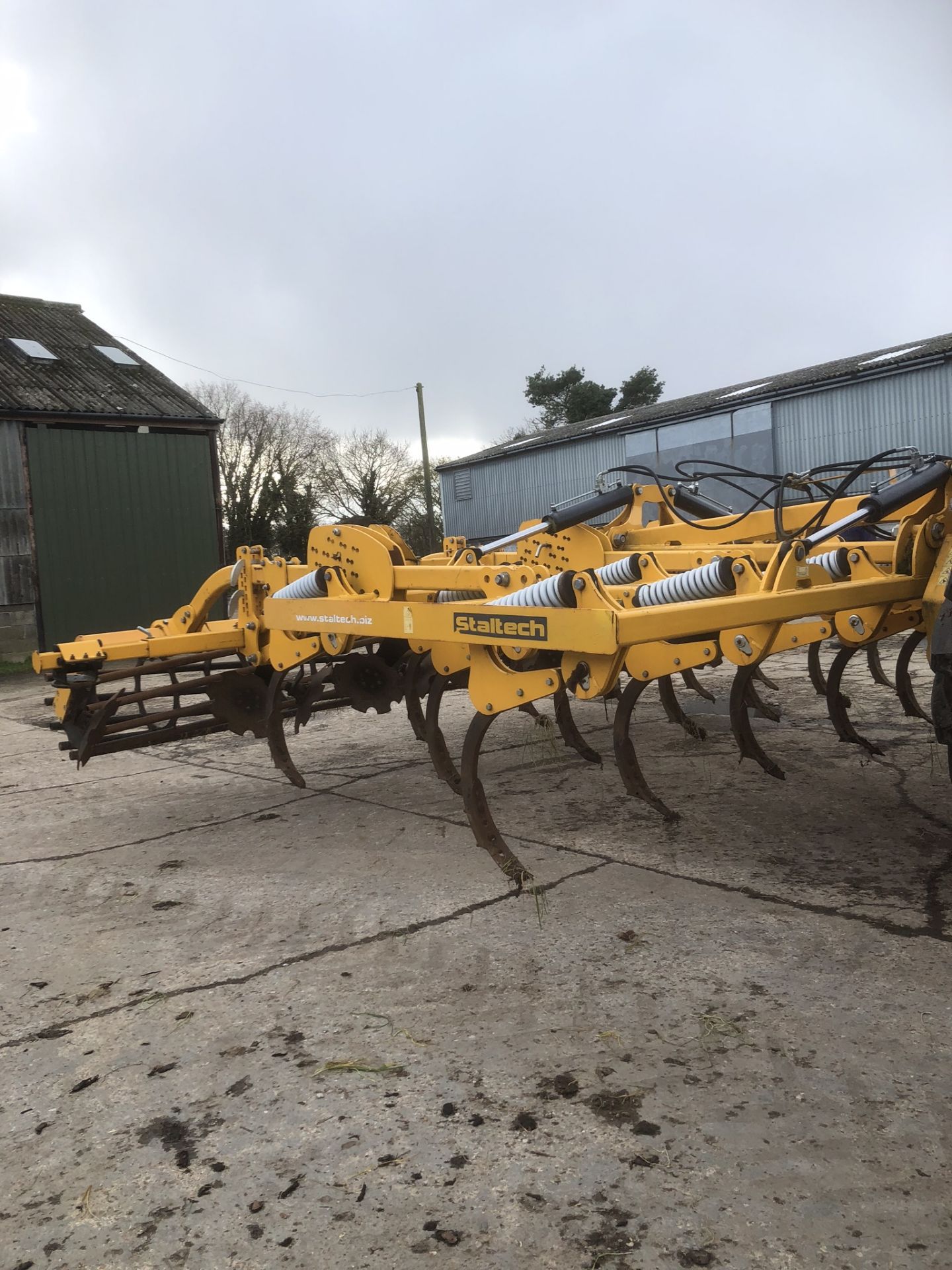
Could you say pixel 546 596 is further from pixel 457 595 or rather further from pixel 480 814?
pixel 457 595

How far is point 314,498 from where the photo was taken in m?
32.5

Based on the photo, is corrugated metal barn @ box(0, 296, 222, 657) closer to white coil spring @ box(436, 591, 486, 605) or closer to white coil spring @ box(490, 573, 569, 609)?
white coil spring @ box(436, 591, 486, 605)

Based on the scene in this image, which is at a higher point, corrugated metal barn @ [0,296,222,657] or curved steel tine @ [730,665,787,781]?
corrugated metal barn @ [0,296,222,657]

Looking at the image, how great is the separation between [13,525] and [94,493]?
125 centimetres

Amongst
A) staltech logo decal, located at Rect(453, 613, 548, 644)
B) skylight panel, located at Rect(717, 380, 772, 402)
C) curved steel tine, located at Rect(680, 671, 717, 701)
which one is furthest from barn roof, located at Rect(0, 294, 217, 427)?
staltech logo decal, located at Rect(453, 613, 548, 644)

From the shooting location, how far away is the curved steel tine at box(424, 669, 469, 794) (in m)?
4.69

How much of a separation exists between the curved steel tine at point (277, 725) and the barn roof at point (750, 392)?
11502mm

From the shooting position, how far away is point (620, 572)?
4293 mm

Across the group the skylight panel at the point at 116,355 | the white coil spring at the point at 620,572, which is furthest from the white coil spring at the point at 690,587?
the skylight panel at the point at 116,355

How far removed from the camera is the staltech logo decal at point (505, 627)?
133 inches

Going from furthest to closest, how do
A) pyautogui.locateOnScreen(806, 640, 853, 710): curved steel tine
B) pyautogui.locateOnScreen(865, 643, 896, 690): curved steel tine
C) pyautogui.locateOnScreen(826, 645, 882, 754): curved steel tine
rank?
pyautogui.locateOnScreen(865, 643, 896, 690): curved steel tine
pyautogui.locateOnScreen(806, 640, 853, 710): curved steel tine
pyautogui.locateOnScreen(826, 645, 882, 754): curved steel tine

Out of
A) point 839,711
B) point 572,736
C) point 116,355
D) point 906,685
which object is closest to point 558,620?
point 572,736

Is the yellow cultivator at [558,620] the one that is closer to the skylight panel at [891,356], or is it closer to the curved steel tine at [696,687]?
the curved steel tine at [696,687]

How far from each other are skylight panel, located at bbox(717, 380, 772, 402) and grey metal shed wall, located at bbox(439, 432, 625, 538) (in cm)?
191
